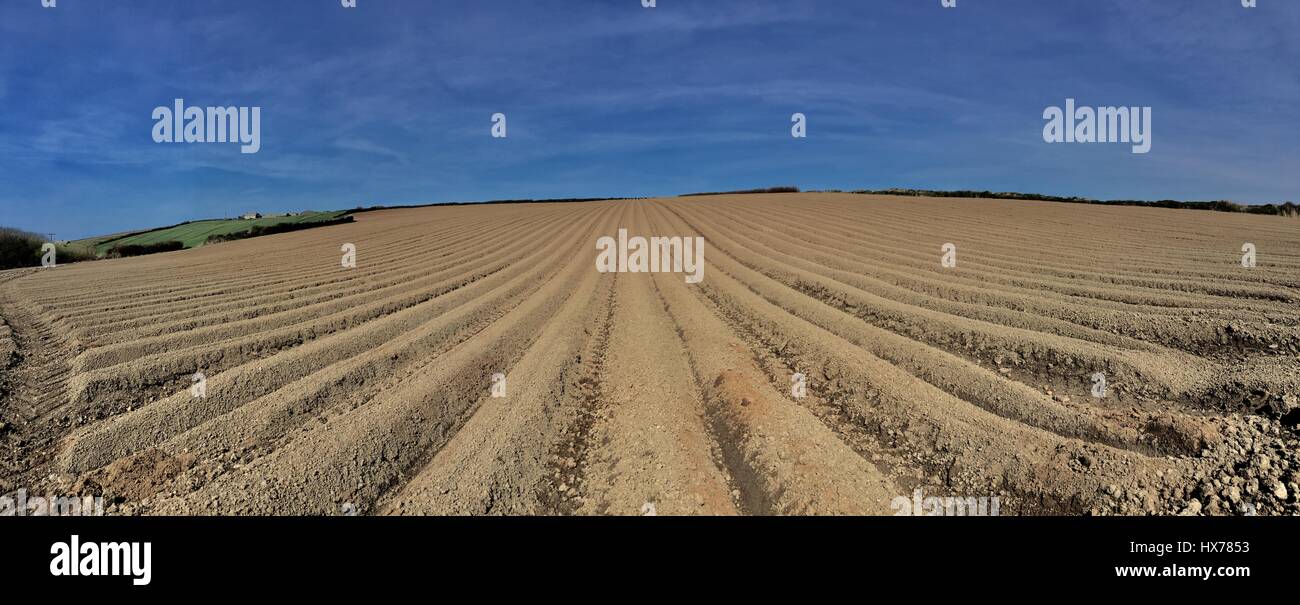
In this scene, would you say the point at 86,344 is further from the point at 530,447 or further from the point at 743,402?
the point at 743,402

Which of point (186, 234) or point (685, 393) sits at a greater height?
point (186, 234)

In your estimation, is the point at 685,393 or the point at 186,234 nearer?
the point at 685,393

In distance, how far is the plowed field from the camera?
275 cm

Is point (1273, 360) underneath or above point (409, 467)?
above

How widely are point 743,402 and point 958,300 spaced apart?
3690 millimetres

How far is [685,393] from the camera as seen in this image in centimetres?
398

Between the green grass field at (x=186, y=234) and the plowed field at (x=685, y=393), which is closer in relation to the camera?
the plowed field at (x=685, y=393)

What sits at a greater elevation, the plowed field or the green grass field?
the green grass field

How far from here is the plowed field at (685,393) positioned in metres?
2.75

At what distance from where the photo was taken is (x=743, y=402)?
3.71 m

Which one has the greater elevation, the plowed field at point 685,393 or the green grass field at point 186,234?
the green grass field at point 186,234

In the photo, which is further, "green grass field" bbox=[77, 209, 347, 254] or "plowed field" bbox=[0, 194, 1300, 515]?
"green grass field" bbox=[77, 209, 347, 254]
